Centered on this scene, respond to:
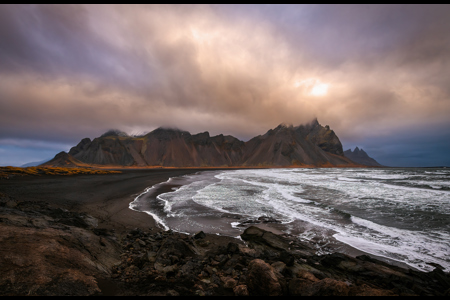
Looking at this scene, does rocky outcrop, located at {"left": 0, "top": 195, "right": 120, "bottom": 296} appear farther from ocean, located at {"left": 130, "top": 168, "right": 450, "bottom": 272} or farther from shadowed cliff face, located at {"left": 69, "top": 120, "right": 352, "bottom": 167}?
shadowed cliff face, located at {"left": 69, "top": 120, "right": 352, "bottom": 167}

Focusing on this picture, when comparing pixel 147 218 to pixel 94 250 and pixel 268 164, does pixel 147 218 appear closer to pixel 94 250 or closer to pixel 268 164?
pixel 94 250

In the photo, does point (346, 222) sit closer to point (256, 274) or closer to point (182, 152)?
point (256, 274)

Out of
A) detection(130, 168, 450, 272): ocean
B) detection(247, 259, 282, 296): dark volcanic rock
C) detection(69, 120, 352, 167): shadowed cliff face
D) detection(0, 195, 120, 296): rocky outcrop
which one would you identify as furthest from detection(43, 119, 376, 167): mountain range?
detection(247, 259, 282, 296): dark volcanic rock

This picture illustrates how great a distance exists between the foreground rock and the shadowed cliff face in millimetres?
144736

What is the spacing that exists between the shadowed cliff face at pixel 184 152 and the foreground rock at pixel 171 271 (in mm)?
144736

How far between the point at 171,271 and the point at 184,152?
167 meters

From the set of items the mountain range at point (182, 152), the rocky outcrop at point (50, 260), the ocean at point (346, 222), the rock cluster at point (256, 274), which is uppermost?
the mountain range at point (182, 152)

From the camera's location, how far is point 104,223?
30.9 ft

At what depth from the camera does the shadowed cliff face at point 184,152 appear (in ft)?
447

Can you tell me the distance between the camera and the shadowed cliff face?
13638 cm

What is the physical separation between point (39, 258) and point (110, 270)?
1.51m

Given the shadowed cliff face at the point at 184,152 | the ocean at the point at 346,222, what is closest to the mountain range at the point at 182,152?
the shadowed cliff face at the point at 184,152

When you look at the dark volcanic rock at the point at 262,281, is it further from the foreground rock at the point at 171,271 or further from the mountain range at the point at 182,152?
the mountain range at the point at 182,152

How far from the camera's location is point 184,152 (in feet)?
551
